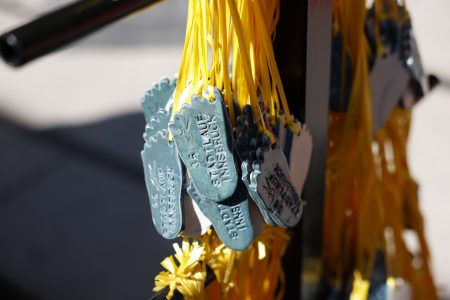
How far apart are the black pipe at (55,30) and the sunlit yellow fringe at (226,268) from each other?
0.83 feet

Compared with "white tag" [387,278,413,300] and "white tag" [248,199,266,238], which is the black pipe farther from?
"white tag" [387,278,413,300]

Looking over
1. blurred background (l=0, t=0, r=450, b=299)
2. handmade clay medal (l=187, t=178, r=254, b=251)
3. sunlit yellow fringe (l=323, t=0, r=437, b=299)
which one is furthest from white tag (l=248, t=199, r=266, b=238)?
blurred background (l=0, t=0, r=450, b=299)

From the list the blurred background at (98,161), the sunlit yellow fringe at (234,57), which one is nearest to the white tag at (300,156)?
the sunlit yellow fringe at (234,57)

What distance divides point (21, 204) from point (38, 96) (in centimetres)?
47

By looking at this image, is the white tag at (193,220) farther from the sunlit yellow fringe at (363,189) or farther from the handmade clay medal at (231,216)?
the sunlit yellow fringe at (363,189)

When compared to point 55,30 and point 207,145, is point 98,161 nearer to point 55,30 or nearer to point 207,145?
point 207,145

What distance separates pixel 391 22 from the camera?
71 centimetres

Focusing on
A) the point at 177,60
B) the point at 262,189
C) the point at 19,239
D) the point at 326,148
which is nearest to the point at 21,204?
the point at 19,239

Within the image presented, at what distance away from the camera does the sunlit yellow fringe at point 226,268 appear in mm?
626

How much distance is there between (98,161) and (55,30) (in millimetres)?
1424

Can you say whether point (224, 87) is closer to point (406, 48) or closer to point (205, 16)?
point (205, 16)

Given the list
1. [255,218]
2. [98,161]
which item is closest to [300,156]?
[255,218]

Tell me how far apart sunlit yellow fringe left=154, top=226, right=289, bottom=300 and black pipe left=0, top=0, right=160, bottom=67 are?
0.83 ft

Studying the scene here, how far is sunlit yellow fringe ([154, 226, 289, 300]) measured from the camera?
63cm
